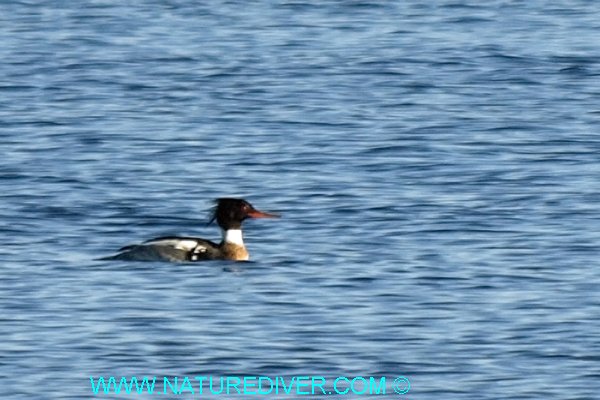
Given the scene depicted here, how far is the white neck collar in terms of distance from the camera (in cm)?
1927

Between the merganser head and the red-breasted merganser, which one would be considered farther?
the merganser head

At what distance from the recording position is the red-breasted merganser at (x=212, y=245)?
1855cm

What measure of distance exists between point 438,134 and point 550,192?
4.36 meters

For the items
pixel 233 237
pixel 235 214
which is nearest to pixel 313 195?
pixel 235 214

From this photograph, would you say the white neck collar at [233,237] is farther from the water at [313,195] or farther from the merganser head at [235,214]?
the water at [313,195]

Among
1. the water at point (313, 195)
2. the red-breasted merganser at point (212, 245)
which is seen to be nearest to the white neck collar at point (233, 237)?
the red-breasted merganser at point (212, 245)

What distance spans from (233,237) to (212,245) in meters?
0.21

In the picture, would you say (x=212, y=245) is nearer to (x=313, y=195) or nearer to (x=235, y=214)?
(x=235, y=214)

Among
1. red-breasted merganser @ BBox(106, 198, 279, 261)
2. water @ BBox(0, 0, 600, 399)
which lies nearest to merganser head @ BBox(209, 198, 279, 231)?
red-breasted merganser @ BBox(106, 198, 279, 261)

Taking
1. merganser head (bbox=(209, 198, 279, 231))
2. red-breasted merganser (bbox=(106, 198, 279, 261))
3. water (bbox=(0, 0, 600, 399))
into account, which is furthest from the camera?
merganser head (bbox=(209, 198, 279, 231))

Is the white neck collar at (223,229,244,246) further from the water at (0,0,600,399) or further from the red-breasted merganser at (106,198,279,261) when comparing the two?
the water at (0,0,600,399)

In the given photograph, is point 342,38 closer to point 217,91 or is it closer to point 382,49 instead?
point 382,49

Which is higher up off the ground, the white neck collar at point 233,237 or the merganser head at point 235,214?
the merganser head at point 235,214

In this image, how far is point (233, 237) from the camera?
1934 cm
